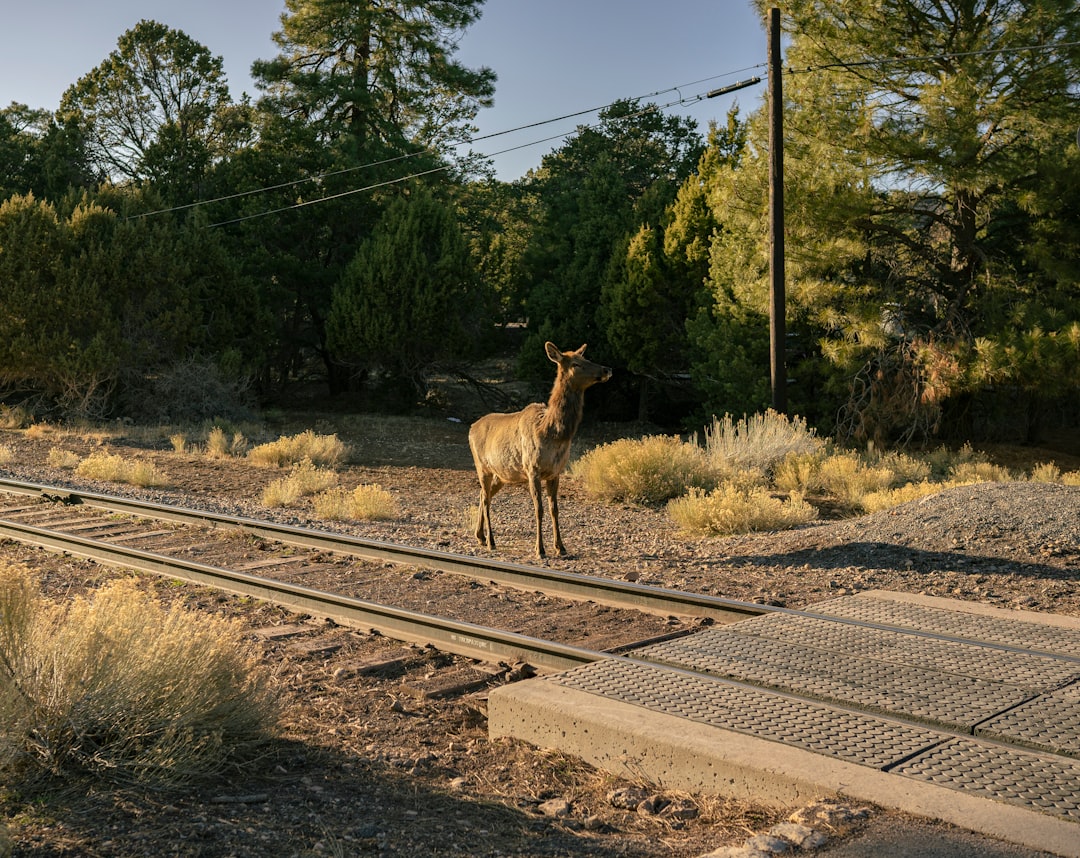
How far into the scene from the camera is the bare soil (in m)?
4.75

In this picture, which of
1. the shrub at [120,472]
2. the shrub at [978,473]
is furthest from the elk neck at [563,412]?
the shrub at [120,472]

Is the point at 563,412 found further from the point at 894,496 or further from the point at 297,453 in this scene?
the point at 297,453

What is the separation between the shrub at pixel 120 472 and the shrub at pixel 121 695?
42.4 feet

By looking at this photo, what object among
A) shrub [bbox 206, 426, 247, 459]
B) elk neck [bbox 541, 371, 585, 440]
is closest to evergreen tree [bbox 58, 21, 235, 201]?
shrub [bbox 206, 426, 247, 459]

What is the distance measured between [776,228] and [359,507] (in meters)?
9.42

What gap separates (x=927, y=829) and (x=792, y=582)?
5.89 meters

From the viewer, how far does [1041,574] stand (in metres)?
10.4

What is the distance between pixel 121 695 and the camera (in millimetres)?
5602

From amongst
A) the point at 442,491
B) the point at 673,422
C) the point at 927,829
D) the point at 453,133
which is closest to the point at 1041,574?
the point at 927,829

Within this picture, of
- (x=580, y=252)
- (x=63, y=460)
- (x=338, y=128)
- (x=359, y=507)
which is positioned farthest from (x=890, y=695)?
(x=338, y=128)

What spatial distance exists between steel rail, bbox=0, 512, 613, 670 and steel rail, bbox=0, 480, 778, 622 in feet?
5.11

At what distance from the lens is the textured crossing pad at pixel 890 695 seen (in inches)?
204

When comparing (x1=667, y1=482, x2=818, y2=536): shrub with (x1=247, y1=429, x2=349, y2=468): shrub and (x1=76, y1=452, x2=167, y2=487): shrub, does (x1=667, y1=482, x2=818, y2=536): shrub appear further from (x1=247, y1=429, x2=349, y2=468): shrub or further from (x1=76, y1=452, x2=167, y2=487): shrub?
(x1=247, y1=429, x2=349, y2=468): shrub

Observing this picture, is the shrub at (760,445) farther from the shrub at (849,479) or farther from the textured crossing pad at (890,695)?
the textured crossing pad at (890,695)
